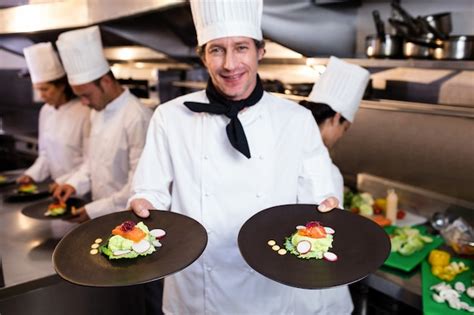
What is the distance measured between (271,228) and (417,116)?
1.33 meters

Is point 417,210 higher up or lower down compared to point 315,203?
lower down

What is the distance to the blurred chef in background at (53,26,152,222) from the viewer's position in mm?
2398

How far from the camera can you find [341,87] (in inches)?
80.7

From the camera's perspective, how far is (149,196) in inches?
62.1

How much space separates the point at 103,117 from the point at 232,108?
1.23 m

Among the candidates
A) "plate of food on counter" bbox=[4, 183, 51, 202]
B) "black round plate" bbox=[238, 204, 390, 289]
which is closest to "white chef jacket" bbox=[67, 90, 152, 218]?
"plate of food on counter" bbox=[4, 183, 51, 202]

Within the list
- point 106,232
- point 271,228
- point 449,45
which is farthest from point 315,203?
point 449,45

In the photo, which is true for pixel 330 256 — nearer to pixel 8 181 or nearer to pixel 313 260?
pixel 313 260

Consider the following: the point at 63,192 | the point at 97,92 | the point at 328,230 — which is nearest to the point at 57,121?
the point at 97,92

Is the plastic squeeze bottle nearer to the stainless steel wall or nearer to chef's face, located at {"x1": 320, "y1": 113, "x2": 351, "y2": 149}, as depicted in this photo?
the stainless steel wall

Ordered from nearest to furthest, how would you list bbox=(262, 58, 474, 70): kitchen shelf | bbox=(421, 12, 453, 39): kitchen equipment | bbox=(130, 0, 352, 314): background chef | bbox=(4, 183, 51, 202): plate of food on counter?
bbox=(130, 0, 352, 314): background chef, bbox=(262, 58, 474, 70): kitchen shelf, bbox=(421, 12, 453, 39): kitchen equipment, bbox=(4, 183, 51, 202): plate of food on counter

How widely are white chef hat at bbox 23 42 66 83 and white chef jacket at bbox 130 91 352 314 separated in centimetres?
181

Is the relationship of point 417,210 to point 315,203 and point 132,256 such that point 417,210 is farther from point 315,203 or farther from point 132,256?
point 132,256

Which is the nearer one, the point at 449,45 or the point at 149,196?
the point at 149,196
